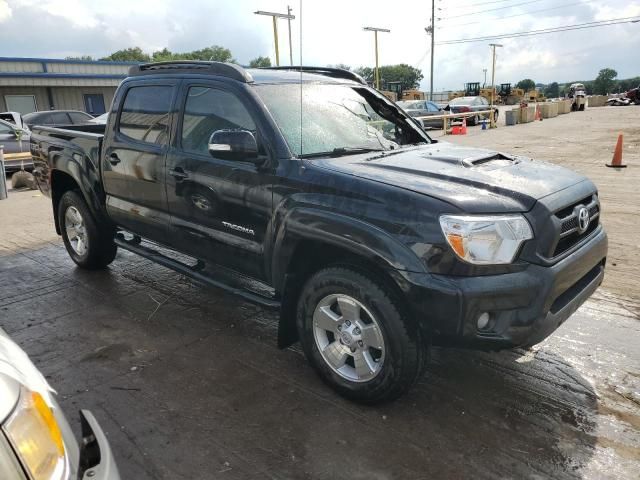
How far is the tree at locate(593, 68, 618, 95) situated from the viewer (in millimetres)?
83062

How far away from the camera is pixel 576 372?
11.4 ft

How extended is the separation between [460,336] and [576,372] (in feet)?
4.41

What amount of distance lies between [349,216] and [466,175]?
2.43ft

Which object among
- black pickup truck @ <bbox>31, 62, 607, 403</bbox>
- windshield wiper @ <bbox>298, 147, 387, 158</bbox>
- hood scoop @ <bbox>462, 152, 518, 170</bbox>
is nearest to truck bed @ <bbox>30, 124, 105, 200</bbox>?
black pickup truck @ <bbox>31, 62, 607, 403</bbox>

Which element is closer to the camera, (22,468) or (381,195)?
(22,468)

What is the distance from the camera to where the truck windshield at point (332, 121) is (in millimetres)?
3455

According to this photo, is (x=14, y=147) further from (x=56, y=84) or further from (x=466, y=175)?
(x=56, y=84)

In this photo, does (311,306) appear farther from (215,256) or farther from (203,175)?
(203,175)

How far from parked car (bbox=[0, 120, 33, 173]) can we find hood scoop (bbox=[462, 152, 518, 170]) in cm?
1289

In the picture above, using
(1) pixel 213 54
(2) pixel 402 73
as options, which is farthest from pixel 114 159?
(2) pixel 402 73

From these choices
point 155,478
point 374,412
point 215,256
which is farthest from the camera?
point 215,256

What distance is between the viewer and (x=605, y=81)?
8744cm

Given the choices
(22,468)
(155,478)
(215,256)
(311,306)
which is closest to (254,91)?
(215,256)

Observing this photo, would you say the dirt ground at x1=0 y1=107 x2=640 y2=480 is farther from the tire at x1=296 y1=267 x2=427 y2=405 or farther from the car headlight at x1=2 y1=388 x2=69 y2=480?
the car headlight at x1=2 y1=388 x2=69 y2=480
